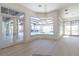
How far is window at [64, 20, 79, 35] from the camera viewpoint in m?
2.41

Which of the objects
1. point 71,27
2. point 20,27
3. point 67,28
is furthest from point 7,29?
point 71,27

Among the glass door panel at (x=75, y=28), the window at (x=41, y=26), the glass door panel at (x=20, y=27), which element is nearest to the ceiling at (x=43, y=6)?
the window at (x=41, y=26)

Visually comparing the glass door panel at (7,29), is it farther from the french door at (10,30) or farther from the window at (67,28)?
the window at (67,28)

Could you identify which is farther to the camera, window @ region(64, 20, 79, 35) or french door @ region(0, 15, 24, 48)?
window @ region(64, 20, 79, 35)

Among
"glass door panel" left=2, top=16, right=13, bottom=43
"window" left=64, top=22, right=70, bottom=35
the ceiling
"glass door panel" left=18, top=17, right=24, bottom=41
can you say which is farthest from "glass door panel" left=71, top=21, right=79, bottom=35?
"glass door panel" left=2, top=16, right=13, bottom=43

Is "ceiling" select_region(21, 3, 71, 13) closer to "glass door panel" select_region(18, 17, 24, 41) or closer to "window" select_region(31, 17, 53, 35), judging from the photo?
"window" select_region(31, 17, 53, 35)

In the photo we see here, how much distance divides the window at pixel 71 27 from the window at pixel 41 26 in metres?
0.35

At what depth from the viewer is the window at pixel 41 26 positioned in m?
2.43

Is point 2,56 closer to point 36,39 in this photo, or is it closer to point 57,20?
point 36,39

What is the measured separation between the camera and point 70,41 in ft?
7.99

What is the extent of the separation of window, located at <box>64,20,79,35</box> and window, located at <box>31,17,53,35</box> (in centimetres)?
35

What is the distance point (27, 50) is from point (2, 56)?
568mm

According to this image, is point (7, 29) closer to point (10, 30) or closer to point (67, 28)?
point (10, 30)

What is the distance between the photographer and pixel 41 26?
2459 millimetres
